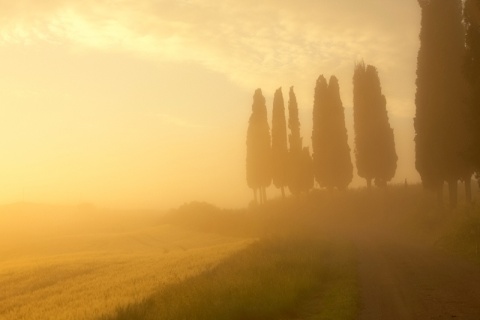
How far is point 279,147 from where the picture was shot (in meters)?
73.4

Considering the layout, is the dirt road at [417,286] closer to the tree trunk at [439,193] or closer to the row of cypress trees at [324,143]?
the tree trunk at [439,193]

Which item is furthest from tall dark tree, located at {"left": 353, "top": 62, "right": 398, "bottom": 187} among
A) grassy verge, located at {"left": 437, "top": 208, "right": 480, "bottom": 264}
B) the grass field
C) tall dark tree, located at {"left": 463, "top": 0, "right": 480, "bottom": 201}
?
tall dark tree, located at {"left": 463, "top": 0, "right": 480, "bottom": 201}

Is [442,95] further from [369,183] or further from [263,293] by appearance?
[263,293]

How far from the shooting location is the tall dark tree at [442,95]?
116 ft

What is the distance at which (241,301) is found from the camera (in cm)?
1369

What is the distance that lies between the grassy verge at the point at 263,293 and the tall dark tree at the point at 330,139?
132 feet

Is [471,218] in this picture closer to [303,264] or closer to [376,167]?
[303,264]

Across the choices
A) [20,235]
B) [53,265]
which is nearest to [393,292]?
[53,265]

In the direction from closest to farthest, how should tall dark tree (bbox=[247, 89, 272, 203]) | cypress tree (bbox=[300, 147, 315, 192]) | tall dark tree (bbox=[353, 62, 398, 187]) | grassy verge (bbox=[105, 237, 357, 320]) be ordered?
grassy verge (bbox=[105, 237, 357, 320]) < tall dark tree (bbox=[353, 62, 398, 187]) < cypress tree (bbox=[300, 147, 315, 192]) < tall dark tree (bbox=[247, 89, 272, 203])

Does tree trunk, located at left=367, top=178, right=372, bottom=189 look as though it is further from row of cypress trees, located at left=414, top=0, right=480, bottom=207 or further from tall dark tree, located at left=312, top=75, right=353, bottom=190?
row of cypress trees, located at left=414, top=0, right=480, bottom=207

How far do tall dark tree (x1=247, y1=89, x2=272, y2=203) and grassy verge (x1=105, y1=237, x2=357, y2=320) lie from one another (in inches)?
2089

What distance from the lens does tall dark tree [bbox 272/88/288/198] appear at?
7212 centimetres

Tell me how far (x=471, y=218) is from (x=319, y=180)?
38136mm

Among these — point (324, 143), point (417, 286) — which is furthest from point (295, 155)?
point (417, 286)
